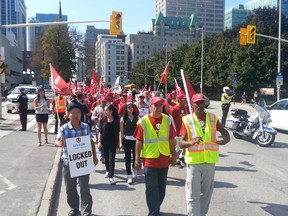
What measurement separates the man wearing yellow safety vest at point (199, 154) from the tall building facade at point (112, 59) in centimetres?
16608

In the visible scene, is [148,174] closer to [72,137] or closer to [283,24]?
[72,137]

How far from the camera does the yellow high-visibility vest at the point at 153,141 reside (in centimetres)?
560

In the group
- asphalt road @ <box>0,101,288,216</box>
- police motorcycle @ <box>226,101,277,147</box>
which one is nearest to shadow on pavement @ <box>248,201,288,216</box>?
asphalt road @ <box>0,101,288,216</box>

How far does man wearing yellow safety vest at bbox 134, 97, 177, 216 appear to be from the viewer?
552cm

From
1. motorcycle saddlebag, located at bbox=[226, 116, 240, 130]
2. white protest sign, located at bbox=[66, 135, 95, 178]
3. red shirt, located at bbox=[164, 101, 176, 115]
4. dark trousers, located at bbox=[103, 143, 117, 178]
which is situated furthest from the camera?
motorcycle saddlebag, located at bbox=[226, 116, 240, 130]

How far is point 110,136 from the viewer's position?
7.88 m

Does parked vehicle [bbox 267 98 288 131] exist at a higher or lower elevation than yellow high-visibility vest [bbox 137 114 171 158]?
lower

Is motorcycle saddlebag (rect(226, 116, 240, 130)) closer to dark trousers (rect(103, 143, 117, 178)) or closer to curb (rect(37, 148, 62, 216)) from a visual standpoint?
curb (rect(37, 148, 62, 216))

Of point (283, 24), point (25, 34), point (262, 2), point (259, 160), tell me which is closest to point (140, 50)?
point (25, 34)

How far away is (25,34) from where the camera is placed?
184 m

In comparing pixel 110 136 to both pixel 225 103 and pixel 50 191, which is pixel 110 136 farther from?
pixel 225 103

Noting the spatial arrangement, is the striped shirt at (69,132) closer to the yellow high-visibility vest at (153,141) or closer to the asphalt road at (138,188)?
the yellow high-visibility vest at (153,141)

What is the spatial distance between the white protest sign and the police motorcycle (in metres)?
8.71

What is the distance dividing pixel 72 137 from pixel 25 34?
190 m
